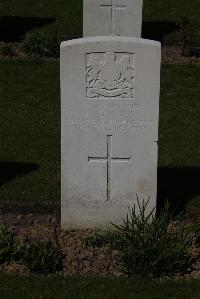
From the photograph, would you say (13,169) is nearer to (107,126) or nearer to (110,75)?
(107,126)

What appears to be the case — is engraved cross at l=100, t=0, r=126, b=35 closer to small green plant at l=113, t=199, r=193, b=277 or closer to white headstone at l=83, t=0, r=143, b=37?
white headstone at l=83, t=0, r=143, b=37

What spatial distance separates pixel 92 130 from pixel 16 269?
1.75 meters

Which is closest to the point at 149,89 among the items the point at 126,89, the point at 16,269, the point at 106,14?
the point at 126,89

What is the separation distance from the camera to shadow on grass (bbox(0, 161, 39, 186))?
991 cm

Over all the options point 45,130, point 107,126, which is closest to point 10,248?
point 107,126

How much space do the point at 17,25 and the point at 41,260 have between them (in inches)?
478

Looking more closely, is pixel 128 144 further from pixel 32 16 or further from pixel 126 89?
pixel 32 16

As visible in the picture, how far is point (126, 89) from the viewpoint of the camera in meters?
7.72

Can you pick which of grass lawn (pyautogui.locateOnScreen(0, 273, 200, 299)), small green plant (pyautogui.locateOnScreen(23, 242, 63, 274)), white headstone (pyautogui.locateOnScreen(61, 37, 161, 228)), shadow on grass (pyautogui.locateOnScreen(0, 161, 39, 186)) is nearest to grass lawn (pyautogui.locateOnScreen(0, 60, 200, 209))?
shadow on grass (pyautogui.locateOnScreen(0, 161, 39, 186))

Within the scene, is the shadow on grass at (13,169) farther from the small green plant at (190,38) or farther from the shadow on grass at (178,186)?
the small green plant at (190,38)

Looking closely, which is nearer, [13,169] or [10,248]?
[10,248]

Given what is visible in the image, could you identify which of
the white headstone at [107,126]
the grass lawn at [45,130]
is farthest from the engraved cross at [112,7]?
the white headstone at [107,126]

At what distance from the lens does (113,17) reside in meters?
15.1

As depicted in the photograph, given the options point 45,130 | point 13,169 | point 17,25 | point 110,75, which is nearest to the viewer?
point 110,75
